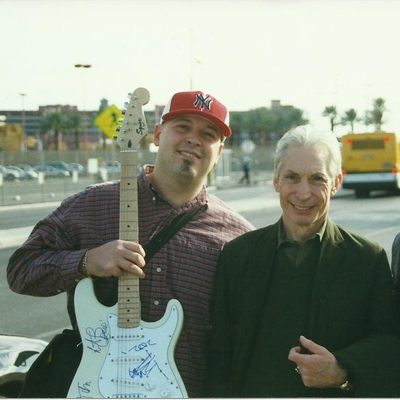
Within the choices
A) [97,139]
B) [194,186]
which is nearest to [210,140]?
[194,186]

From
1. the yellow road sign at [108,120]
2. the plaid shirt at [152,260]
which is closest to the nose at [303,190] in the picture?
the plaid shirt at [152,260]

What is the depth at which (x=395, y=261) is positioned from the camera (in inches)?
89.0

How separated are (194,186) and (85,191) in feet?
1.41

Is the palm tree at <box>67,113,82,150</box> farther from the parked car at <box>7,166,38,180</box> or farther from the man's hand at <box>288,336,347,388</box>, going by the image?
the man's hand at <box>288,336,347,388</box>

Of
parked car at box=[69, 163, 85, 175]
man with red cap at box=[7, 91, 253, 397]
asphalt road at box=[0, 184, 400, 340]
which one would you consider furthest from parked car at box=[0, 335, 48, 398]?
parked car at box=[69, 163, 85, 175]

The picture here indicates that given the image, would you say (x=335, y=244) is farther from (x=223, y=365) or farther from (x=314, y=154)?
(x=223, y=365)

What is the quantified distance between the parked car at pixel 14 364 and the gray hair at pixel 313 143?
1.44m

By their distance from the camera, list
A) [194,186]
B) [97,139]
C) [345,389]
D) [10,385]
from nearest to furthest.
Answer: [345,389] → [194,186] → [10,385] → [97,139]

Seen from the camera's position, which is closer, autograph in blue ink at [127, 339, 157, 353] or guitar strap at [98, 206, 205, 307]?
autograph in blue ink at [127, 339, 157, 353]

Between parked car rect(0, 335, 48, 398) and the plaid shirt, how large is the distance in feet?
1.63

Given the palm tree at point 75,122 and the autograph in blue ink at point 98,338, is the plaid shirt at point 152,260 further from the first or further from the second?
the palm tree at point 75,122

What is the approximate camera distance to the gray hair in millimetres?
2170

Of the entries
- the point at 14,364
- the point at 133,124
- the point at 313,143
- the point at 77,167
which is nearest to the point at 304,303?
the point at 313,143

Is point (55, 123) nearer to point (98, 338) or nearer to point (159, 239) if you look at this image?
point (159, 239)
